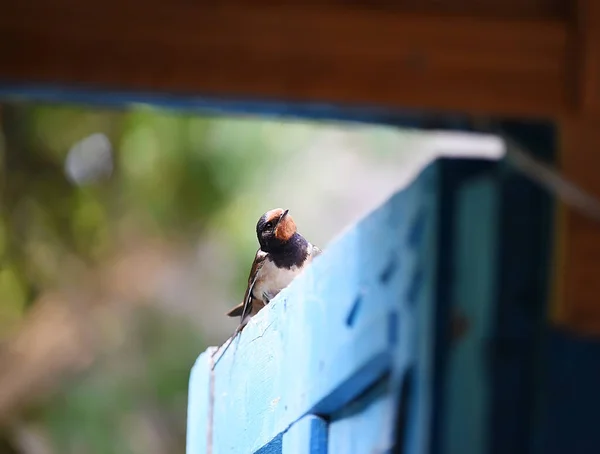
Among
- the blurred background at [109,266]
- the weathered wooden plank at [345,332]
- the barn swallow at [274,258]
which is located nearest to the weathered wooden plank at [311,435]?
the weathered wooden plank at [345,332]

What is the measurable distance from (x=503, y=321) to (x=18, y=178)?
2658 mm

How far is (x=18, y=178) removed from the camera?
118 inches

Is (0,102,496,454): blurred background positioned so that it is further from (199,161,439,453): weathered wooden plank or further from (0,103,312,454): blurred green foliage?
(199,161,439,453): weathered wooden plank

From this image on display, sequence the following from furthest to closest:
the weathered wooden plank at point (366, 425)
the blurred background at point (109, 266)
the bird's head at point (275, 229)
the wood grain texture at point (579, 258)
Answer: the blurred background at point (109, 266) → the bird's head at point (275, 229) → the weathered wooden plank at point (366, 425) → the wood grain texture at point (579, 258)

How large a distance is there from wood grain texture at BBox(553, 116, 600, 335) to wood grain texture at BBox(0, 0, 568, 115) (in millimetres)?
43

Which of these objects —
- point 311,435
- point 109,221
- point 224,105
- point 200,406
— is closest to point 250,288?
point 200,406

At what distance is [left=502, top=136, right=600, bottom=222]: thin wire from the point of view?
21.8 inches

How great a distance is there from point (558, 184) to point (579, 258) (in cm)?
5

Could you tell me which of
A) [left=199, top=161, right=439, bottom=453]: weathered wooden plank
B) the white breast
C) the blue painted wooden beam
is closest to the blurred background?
the white breast

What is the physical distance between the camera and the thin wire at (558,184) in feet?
1.81

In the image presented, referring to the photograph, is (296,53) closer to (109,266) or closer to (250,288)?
(250,288)

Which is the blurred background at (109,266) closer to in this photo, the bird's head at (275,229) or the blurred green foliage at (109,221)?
the blurred green foliage at (109,221)

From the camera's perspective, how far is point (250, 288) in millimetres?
1671

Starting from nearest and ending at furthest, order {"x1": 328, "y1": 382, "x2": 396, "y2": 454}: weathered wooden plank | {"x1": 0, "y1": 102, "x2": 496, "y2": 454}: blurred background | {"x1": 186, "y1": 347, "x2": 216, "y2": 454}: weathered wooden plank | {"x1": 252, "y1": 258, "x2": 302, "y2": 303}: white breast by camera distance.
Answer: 1. {"x1": 328, "y1": 382, "x2": 396, "y2": 454}: weathered wooden plank
2. {"x1": 186, "y1": 347, "x2": 216, "y2": 454}: weathered wooden plank
3. {"x1": 252, "y1": 258, "x2": 302, "y2": 303}: white breast
4. {"x1": 0, "y1": 102, "x2": 496, "y2": 454}: blurred background
